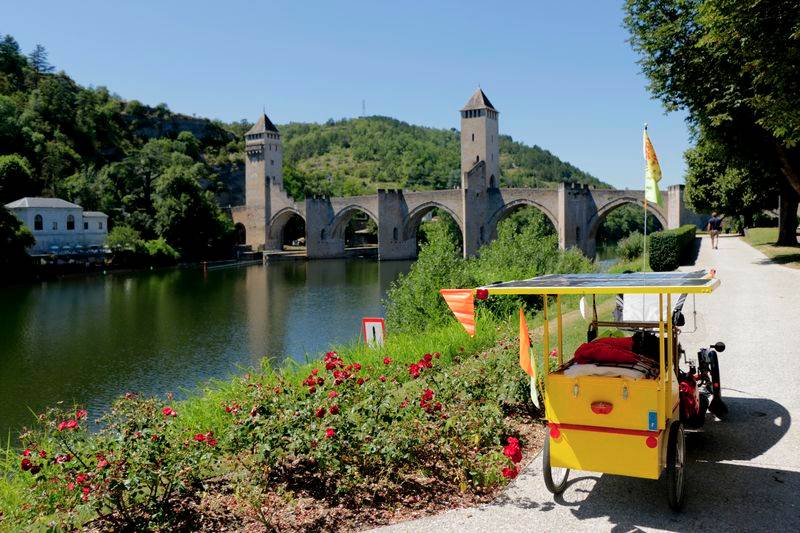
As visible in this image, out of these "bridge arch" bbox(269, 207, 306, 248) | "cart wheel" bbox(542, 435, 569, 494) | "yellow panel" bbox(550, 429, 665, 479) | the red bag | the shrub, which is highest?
"bridge arch" bbox(269, 207, 306, 248)

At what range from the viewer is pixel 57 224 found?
49250 millimetres

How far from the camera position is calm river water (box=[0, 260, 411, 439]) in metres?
15.8

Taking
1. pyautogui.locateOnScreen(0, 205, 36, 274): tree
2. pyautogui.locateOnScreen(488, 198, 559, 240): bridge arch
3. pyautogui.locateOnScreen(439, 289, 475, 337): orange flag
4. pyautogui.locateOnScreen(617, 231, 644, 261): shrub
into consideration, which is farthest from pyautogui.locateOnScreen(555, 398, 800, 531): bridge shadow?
pyautogui.locateOnScreen(488, 198, 559, 240): bridge arch

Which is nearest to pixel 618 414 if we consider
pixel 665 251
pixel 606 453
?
pixel 606 453

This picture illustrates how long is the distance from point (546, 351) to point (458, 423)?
39.8 inches

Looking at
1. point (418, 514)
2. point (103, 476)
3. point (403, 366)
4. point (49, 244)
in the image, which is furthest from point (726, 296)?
point (49, 244)

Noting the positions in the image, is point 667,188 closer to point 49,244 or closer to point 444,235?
point 444,235

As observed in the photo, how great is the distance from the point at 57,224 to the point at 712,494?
172 feet

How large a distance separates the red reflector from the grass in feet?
54.4

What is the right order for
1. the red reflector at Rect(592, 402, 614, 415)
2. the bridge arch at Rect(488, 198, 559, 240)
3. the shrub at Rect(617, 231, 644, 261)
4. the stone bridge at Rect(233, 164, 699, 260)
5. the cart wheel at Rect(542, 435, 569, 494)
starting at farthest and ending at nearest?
the bridge arch at Rect(488, 198, 559, 240) → the stone bridge at Rect(233, 164, 699, 260) → the shrub at Rect(617, 231, 644, 261) → the cart wheel at Rect(542, 435, 569, 494) → the red reflector at Rect(592, 402, 614, 415)

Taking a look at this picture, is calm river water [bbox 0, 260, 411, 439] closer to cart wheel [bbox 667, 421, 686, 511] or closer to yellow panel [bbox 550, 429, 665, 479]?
yellow panel [bbox 550, 429, 665, 479]

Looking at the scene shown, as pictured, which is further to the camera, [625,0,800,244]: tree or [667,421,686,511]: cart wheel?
[625,0,800,244]: tree

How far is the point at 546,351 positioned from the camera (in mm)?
5117

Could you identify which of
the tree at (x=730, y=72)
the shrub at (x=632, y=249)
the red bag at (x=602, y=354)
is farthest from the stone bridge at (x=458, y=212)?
the red bag at (x=602, y=354)
